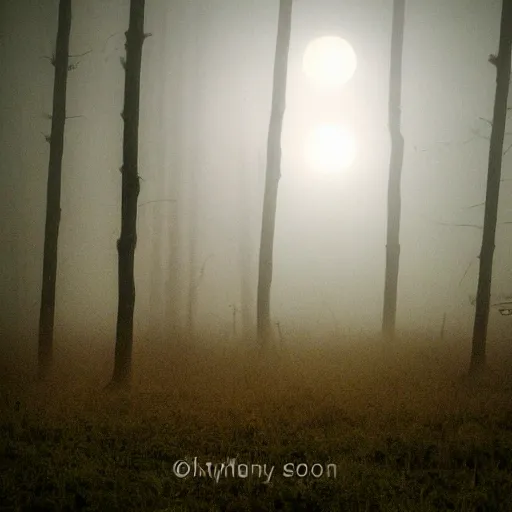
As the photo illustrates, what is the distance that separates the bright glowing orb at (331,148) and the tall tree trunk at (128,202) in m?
11.2

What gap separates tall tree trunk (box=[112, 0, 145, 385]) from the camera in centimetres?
732

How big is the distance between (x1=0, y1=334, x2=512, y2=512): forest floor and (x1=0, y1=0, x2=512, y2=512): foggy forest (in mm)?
36

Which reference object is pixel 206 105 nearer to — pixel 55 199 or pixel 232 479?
pixel 55 199

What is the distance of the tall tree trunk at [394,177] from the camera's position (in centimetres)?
1114

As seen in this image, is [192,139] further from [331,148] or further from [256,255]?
[256,255]

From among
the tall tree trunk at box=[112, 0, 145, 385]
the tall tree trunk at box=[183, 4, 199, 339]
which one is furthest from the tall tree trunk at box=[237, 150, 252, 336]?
the tall tree trunk at box=[112, 0, 145, 385]

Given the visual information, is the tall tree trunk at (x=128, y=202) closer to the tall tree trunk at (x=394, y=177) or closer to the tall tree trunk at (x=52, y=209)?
the tall tree trunk at (x=52, y=209)

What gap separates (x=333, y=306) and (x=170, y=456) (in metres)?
16.0

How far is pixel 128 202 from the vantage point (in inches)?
288

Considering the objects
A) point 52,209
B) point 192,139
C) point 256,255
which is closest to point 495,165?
point 52,209

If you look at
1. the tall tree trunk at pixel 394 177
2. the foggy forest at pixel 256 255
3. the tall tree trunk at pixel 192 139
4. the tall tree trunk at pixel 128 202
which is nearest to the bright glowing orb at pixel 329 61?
the foggy forest at pixel 256 255

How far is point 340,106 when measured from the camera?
55.6 feet

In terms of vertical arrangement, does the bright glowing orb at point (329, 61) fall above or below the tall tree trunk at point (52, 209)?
above

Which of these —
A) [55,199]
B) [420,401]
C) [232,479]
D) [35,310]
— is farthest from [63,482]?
[35,310]
